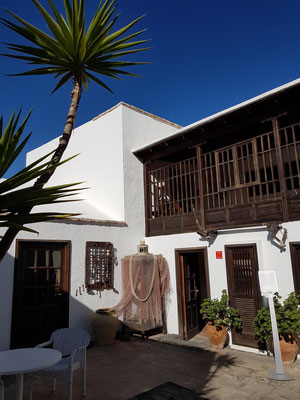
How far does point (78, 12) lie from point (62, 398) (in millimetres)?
4669

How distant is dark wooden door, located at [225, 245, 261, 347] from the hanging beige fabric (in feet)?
5.79

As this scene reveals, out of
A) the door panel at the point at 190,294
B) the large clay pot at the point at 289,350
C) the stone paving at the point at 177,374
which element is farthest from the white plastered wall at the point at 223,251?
the stone paving at the point at 177,374

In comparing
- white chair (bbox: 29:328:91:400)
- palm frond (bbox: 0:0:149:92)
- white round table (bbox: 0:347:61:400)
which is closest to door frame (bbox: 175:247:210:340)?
white chair (bbox: 29:328:91:400)

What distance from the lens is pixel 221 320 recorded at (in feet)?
19.4

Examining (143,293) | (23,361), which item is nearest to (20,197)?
(23,361)

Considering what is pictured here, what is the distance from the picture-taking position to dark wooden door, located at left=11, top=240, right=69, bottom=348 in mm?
5715

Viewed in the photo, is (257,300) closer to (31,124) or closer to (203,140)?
(203,140)

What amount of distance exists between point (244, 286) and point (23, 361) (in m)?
4.31

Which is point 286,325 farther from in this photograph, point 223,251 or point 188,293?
point 188,293

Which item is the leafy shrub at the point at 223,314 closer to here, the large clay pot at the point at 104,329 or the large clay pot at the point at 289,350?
the large clay pot at the point at 289,350

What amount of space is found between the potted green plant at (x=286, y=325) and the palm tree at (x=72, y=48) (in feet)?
14.4

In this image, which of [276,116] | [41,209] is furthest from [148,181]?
[276,116]

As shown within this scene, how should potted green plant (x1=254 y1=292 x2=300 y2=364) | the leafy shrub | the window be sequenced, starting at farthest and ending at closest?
the window
the leafy shrub
potted green plant (x1=254 y1=292 x2=300 y2=364)

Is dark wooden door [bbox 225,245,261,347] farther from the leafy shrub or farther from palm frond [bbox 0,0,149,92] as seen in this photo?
palm frond [bbox 0,0,149,92]
